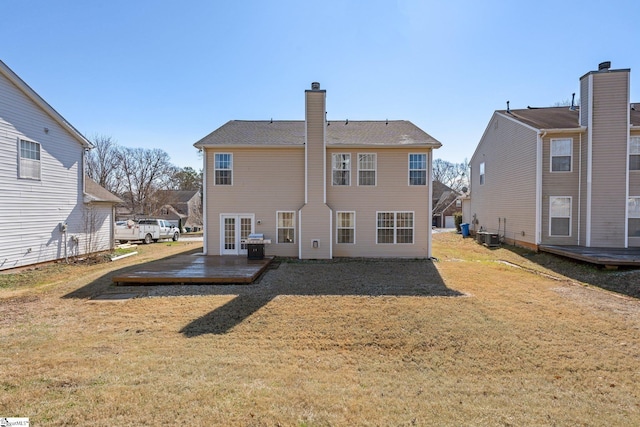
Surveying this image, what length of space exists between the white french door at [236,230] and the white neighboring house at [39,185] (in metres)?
6.04

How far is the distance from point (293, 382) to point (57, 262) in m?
13.0

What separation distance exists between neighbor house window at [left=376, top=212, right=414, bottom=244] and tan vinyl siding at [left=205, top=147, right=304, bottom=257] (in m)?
3.62

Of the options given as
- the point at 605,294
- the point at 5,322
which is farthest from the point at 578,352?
the point at 5,322

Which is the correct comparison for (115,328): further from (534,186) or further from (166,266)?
(534,186)

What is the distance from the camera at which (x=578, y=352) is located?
4.27 meters

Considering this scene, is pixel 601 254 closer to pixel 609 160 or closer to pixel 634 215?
pixel 634 215

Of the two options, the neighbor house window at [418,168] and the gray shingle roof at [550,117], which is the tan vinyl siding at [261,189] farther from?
the gray shingle roof at [550,117]

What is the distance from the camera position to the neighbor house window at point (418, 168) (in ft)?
41.8

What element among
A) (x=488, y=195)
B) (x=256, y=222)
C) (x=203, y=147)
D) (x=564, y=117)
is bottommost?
(x=256, y=222)

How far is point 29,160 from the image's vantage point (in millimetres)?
10719

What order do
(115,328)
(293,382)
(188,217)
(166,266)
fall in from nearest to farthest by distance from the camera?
(293,382) < (115,328) < (166,266) < (188,217)

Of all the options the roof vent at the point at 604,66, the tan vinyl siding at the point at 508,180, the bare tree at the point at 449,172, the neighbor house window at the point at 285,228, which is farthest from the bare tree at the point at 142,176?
the bare tree at the point at 449,172

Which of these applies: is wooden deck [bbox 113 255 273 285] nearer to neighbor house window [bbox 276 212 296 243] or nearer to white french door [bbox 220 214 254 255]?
white french door [bbox 220 214 254 255]

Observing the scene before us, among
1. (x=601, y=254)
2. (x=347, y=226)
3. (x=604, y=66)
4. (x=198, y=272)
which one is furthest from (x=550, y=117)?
(x=198, y=272)
